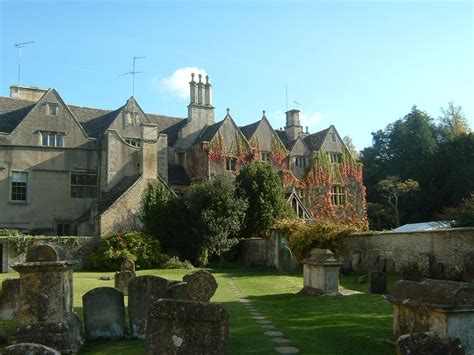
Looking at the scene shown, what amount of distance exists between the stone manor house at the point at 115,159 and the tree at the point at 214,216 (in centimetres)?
422

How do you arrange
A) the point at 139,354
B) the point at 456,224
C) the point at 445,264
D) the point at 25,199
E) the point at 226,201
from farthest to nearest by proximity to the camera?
the point at 25,199 → the point at 226,201 → the point at 456,224 → the point at 445,264 → the point at 139,354

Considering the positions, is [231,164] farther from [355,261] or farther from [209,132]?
[355,261]

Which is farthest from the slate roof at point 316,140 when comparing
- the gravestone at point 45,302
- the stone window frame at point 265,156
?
the gravestone at point 45,302

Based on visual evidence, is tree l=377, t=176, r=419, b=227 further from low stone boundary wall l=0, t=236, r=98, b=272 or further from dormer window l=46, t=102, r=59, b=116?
dormer window l=46, t=102, r=59, b=116

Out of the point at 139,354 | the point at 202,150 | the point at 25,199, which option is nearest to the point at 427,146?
the point at 202,150

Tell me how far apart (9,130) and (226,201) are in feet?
54.7

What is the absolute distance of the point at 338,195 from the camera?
49125mm

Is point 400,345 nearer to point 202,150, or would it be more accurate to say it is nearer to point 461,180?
point 202,150

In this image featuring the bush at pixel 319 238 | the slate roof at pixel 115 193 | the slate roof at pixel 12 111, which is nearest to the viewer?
the bush at pixel 319 238

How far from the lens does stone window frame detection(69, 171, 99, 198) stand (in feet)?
127

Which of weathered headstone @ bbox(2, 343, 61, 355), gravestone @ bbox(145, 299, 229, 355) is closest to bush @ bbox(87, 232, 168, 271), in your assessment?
gravestone @ bbox(145, 299, 229, 355)

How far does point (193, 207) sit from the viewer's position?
35.0 m

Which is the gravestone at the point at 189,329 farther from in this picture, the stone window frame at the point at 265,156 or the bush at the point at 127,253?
the stone window frame at the point at 265,156

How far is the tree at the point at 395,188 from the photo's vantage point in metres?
54.6
